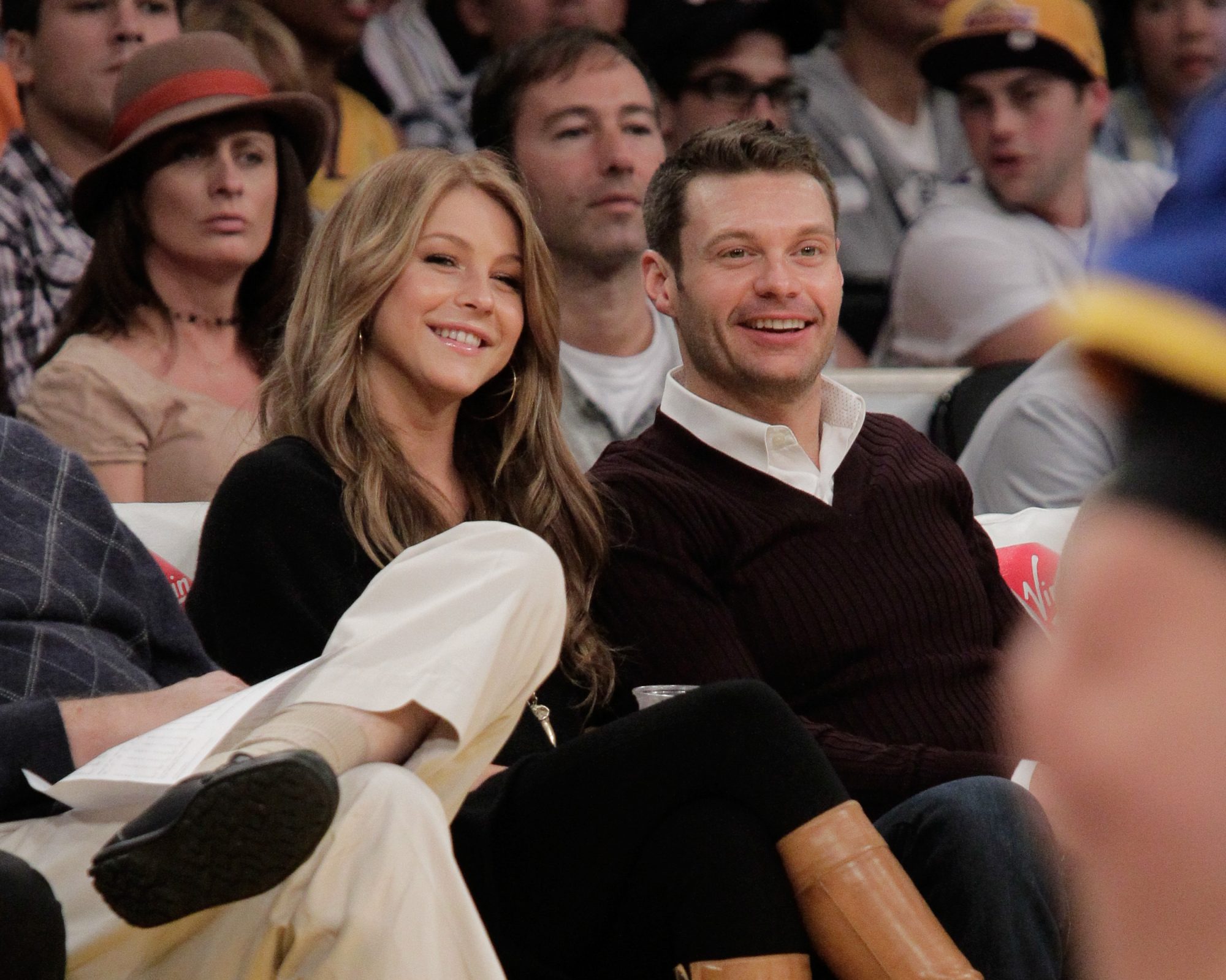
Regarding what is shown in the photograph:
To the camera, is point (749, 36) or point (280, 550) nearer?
point (280, 550)

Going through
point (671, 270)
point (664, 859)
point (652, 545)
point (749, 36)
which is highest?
point (749, 36)

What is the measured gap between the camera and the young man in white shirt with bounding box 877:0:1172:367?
138 inches

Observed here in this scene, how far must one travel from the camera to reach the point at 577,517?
2102 mm

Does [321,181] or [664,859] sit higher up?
[321,181]

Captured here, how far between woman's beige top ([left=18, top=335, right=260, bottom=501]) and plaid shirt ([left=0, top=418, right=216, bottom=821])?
0.58 m

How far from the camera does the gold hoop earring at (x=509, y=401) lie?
2.24m

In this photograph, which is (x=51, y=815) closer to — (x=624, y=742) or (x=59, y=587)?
(x=59, y=587)

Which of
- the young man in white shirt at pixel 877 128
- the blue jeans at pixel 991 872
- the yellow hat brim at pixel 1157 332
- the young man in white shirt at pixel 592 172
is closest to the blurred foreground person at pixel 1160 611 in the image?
the yellow hat brim at pixel 1157 332

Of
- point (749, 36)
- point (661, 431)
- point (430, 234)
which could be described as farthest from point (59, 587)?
point (749, 36)

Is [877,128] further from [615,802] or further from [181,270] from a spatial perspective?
[615,802]

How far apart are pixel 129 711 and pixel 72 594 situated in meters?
0.22

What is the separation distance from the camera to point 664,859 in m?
1.68

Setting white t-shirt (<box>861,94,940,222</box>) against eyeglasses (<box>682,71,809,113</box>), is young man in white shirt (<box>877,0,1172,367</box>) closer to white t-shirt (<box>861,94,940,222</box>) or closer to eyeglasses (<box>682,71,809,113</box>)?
white t-shirt (<box>861,94,940,222</box>)

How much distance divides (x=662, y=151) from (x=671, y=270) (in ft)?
2.91
